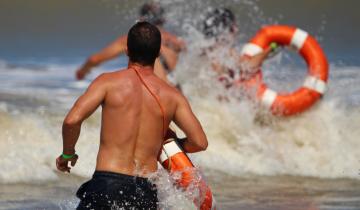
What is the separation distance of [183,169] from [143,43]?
2.11 feet

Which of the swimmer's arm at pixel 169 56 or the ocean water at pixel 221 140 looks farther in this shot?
the swimmer's arm at pixel 169 56

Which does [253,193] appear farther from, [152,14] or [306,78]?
[306,78]

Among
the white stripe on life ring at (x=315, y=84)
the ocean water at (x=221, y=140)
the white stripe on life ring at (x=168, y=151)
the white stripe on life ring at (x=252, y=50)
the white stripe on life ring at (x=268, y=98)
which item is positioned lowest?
the ocean water at (x=221, y=140)

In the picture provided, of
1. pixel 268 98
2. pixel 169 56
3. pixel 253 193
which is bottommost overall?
pixel 253 193

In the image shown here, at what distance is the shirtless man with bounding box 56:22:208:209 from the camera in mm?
3977

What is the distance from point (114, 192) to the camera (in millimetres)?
3975

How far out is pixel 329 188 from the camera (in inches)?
317

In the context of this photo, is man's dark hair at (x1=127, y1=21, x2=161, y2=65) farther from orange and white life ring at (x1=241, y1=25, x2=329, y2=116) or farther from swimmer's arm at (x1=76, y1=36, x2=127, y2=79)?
orange and white life ring at (x1=241, y1=25, x2=329, y2=116)

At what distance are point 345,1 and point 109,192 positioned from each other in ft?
71.4

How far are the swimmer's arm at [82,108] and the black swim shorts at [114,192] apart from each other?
20cm

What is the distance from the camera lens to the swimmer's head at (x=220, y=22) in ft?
32.6

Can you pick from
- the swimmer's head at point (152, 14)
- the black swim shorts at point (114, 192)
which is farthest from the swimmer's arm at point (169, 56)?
the black swim shorts at point (114, 192)

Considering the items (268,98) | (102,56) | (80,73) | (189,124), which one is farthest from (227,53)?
(189,124)

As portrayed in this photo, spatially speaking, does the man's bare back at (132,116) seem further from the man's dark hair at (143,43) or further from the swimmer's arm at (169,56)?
the swimmer's arm at (169,56)
